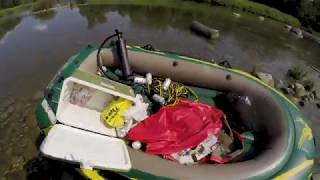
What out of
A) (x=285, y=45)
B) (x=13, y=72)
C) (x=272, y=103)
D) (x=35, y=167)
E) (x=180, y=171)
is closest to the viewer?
(x=180, y=171)

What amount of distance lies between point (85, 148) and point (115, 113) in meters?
0.66

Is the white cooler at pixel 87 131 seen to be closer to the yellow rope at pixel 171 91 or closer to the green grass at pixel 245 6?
the yellow rope at pixel 171 91

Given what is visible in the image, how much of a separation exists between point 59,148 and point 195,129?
168 centimetres

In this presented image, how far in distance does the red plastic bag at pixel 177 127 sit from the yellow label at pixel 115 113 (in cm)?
21

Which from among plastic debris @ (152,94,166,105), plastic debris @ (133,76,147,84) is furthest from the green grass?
plastic debris @ (152,94,166,105)

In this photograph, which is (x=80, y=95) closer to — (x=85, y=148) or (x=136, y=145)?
(x=85, y=148)

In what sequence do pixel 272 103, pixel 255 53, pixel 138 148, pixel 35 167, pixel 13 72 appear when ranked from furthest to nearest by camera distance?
pixel 255 53
pixel 13 72
pixel 35 167
pixel 272 103
pixel 138 148

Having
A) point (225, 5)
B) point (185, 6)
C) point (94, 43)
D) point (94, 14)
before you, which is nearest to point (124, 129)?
point (94, 43)

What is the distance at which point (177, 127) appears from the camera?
16.7 ft

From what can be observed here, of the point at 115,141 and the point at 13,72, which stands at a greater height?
the point at 115,141

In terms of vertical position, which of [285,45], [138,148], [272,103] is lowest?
[285,45]

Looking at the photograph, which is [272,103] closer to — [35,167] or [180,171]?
[180,171]

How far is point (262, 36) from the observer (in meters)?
13.1

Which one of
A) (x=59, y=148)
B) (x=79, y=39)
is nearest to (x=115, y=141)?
(x=59, y=148)
